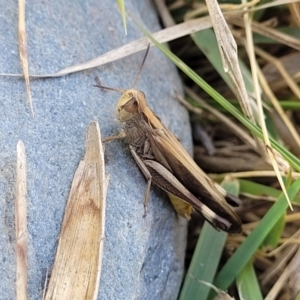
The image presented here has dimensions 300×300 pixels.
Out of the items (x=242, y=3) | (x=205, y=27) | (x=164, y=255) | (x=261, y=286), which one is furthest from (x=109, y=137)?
(x=261, y=286)

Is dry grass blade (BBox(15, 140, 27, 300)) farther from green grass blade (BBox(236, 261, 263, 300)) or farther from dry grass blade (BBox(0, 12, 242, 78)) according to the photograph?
green grass blade (BBox(236, 261, 263, 300))

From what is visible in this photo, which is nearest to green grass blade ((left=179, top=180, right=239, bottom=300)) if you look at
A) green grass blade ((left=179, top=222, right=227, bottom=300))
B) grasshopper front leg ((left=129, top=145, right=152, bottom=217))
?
green grass blade ((left=179, top=222, right=227, bottom=300))

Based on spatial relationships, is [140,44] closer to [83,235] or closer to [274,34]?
[274,34]

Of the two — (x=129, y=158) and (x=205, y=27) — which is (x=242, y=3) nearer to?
(x=205, y=27)

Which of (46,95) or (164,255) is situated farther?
(164,255)

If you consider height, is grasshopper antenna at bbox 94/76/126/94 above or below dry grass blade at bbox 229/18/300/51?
below

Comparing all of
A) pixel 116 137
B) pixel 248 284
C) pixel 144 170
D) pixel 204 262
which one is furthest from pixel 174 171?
pixel 248 284
